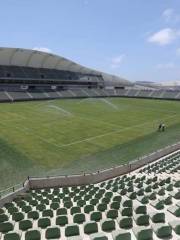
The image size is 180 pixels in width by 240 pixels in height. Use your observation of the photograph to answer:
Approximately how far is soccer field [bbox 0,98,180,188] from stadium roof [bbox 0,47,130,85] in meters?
26.0

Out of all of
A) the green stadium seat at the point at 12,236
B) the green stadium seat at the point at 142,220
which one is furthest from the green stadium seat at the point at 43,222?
the green stadium seat at the point at 142,220

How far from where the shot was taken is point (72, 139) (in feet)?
128

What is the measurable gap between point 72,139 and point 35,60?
63767 millimetres

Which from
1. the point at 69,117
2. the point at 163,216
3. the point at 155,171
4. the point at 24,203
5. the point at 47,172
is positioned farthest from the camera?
the point at 69,117

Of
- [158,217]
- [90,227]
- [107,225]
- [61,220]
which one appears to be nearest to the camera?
[90,227]

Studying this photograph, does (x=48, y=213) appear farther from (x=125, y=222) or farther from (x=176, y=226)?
(x=176, y=226)

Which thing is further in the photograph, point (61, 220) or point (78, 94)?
point (78, 94)

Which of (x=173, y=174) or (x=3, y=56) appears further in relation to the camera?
(x=3, y=56)

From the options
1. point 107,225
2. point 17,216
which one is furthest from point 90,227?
point 17,216

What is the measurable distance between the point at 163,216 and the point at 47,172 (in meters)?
16.7

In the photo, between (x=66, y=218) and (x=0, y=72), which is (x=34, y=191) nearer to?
(x=66, y=218)

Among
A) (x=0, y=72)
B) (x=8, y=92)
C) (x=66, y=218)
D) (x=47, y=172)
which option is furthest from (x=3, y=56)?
(x=66, y=218)

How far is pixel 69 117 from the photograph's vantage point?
58000 millimetres

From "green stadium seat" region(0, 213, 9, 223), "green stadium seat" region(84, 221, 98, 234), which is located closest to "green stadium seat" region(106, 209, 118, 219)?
"green stadium seat" region(84, 221, 98, 234)
